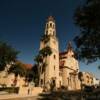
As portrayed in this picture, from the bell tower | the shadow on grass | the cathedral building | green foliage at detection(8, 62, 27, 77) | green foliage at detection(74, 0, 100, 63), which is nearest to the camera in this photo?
green foliage at detection(74, 0, 100, 63)

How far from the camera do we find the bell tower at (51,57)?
65.6 m

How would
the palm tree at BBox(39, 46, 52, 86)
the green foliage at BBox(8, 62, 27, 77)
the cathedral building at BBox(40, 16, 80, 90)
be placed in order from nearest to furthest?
the green foliage at BBox(8, 62, 27, 77) → the palm tree at BBox(39, 46, 52, 86) → the cathedral building at BBox(40, 16, 80, 90)

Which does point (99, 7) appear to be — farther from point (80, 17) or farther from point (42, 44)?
point (42, 44)

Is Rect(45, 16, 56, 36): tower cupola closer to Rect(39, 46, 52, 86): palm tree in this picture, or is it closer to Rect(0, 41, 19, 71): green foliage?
Rect(39, 46, 52, 86): palm tree

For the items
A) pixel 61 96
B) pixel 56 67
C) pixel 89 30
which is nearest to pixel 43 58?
pixel 56 67

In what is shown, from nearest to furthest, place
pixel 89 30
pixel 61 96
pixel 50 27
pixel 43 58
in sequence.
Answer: pixel 89 30 < pixel 61 96 < pixel 43 58 < pixel 50 27

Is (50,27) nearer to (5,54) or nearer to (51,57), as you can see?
(51,57)

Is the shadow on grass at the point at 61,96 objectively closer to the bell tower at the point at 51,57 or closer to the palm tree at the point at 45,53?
the bell tower at the point at 51,57

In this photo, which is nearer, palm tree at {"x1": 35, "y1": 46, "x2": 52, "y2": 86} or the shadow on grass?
the shadow on grass

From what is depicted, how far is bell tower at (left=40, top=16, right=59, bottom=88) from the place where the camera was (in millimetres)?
65562

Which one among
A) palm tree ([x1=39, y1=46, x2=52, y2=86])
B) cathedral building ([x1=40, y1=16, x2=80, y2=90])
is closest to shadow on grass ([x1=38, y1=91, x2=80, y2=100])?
cathedral building ([x1=40, y1=16, x2=80, y2=90])

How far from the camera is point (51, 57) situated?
68125 millimetres

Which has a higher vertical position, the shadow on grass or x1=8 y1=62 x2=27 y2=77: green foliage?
x1=8 y1=62 x2=27 y2=77: green foliage

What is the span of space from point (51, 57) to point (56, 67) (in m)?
4.82
